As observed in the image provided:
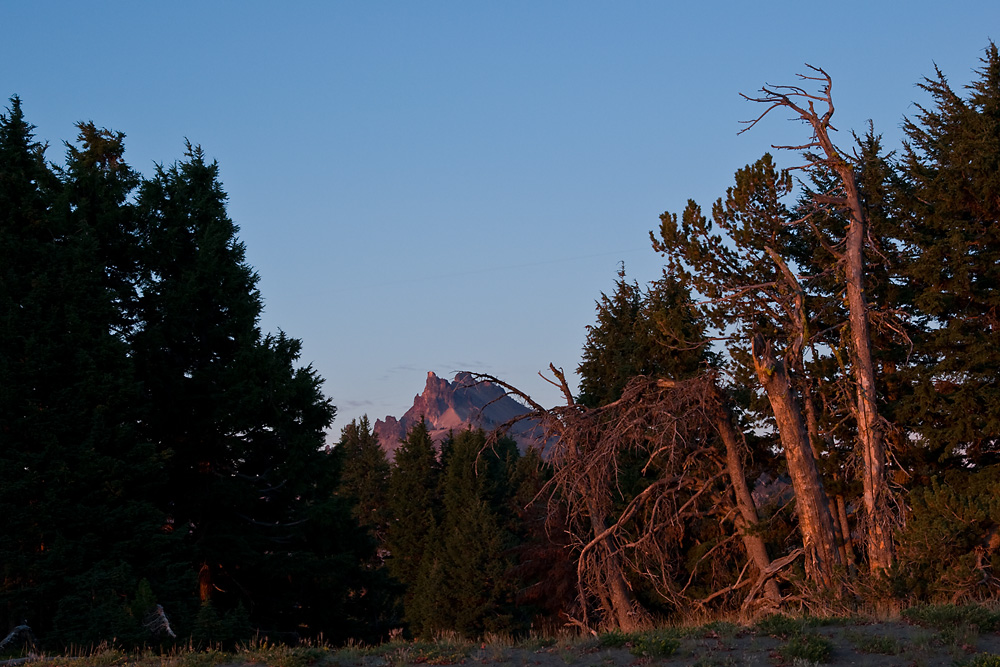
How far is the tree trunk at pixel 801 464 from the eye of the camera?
1544 centimetres

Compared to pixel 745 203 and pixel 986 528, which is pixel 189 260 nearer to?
pixel 745 203

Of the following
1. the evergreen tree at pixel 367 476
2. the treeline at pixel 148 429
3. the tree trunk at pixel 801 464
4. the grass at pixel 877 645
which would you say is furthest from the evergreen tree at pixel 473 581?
the grass at pixel 877 645

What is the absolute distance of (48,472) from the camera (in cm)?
1712

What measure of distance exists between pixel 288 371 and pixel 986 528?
18.5 m

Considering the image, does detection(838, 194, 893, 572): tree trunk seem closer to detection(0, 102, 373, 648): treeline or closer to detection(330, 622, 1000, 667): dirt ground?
detection(330, 622, 1000, 667): dirt ground

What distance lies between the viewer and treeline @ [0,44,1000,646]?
16062 millimetres

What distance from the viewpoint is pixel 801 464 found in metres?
15.6

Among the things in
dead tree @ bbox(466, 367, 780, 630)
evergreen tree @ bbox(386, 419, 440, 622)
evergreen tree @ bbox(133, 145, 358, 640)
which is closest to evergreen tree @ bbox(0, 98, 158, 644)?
evergreen tree @ bbox(133, 145, 358, 640)

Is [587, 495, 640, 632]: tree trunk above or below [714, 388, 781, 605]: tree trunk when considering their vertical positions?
below

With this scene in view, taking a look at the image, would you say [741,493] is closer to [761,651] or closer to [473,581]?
[761,651]

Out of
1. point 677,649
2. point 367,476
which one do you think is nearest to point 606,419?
point 677,649

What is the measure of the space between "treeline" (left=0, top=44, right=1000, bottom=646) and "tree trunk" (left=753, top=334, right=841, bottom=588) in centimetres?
4

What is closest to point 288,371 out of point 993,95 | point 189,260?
point 189,260

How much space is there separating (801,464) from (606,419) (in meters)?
5.90
